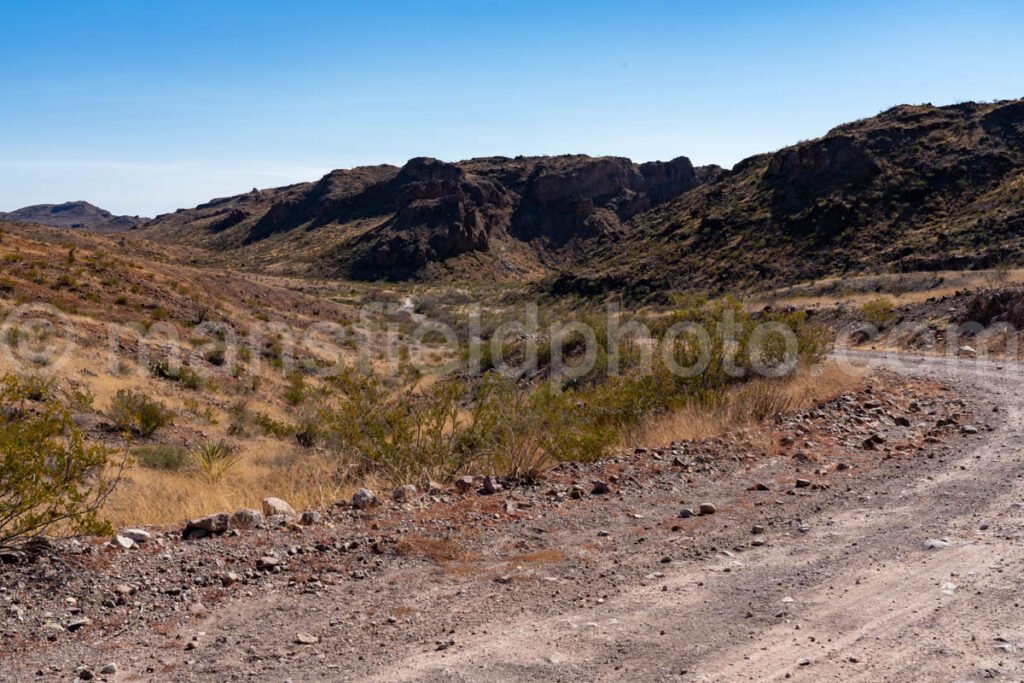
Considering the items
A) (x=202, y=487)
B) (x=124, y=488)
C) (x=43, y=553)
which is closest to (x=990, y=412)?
(x=202, y=487)

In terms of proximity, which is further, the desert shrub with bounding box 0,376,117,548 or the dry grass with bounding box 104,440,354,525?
the dry grass with bounding box 104,440,354,525

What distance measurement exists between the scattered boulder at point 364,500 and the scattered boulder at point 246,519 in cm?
91

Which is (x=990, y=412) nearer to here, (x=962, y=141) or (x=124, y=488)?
(x=124, y=488)

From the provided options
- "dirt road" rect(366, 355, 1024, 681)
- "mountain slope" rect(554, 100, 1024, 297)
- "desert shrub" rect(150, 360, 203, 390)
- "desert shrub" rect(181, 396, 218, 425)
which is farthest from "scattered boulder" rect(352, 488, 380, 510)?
"mountain slope" rect(554, 100, 1024, 297)

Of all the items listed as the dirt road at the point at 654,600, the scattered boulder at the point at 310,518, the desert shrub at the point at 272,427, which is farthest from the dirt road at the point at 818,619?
the desert shrub at the point at 272,427

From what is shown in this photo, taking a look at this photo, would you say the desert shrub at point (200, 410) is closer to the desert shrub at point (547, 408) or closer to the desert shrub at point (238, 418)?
the desert shrub at point (238, 418)

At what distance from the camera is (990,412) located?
10.5 meters

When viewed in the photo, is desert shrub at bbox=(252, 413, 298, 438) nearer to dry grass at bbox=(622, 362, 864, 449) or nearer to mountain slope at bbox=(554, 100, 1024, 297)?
dry grass at bbox=(622, 362, 864, 449)

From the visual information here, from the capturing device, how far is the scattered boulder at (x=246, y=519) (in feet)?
19.6

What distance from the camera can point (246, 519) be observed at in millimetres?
5996

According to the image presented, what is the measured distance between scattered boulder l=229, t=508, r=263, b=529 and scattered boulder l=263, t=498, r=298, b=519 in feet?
0.99

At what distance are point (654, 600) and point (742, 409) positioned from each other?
6.57m

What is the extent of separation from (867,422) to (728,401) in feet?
6.80

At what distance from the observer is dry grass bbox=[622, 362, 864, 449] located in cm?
977
